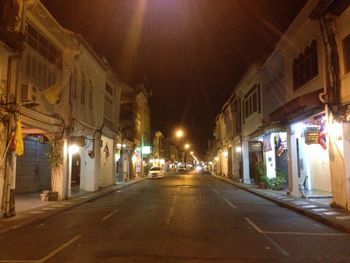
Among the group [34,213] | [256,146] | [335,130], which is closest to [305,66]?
[335,130]

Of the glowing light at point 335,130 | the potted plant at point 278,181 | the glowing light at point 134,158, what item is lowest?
the potted plant at point 278,181

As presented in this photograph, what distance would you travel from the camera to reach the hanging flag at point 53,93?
20669mm

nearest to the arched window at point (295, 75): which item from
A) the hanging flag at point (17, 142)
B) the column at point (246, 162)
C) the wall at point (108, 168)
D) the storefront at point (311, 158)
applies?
the storefront at point (311, 158)

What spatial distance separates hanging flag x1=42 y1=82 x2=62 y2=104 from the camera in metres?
20.7

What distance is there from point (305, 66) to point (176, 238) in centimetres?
1413

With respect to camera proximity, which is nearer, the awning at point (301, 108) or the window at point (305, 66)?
the awning at point (301, 108)

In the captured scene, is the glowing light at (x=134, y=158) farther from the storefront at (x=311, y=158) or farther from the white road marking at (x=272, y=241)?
the white road marking at (x=272, y=241)

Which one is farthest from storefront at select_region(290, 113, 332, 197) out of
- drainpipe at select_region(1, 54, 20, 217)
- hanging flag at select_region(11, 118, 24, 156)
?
drainpipe at select_region(1, 54, 20, 217)

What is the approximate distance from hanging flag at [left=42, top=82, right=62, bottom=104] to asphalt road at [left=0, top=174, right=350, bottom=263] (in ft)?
22.6

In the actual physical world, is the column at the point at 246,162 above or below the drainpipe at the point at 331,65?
below

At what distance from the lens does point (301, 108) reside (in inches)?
787

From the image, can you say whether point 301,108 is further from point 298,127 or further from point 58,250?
point 58,250

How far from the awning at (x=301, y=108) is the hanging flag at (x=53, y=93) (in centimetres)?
1204

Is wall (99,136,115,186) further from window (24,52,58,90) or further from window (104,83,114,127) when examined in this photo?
window (24,52,58,90)
